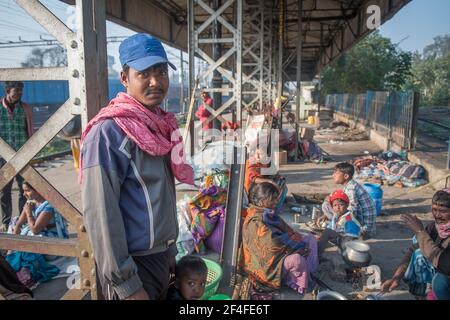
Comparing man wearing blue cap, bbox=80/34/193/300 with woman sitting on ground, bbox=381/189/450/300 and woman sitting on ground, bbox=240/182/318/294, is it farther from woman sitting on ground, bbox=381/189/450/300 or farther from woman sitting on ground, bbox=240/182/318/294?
woman sitting on ground, bbox=381/189/450/300

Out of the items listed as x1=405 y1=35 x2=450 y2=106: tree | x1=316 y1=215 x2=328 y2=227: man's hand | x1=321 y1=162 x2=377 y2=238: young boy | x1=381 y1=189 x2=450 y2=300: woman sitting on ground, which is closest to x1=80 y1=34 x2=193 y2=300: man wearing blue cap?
x1=381 y1=189 x2=450 y2=300: woman sitting on ground

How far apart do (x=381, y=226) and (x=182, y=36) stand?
348 inches

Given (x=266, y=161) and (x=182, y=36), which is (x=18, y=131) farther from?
(x=182, y=36)

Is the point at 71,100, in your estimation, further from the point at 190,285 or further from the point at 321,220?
the point at 321,220

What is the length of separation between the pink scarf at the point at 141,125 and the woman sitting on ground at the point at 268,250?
5.49 ft

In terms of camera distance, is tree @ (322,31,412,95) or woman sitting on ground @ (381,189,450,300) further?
tree @ (322,31,412,95)

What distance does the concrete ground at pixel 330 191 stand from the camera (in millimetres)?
3598

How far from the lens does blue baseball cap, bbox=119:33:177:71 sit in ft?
5.35

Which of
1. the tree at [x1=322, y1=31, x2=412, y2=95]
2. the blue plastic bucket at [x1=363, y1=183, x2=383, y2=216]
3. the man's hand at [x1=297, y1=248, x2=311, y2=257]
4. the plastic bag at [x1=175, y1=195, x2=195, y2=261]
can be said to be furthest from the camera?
the tree at [x1=322, y1=31, x2=412, y2=95]

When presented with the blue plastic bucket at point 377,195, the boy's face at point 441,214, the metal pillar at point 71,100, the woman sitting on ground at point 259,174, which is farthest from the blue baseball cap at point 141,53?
the blue plastic bucket at point 377,195

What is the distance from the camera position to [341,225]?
455 cm

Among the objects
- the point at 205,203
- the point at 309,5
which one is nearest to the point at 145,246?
the point at 205,203

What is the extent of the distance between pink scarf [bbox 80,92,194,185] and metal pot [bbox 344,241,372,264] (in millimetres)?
2691

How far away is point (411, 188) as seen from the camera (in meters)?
7.32
